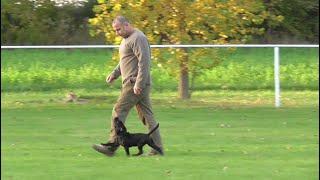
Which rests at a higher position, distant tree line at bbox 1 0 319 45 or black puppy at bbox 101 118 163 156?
black puppy at bbox 101 118 163 156

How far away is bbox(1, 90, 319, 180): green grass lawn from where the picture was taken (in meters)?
9.10

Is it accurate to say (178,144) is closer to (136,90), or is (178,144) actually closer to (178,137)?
(178,137)

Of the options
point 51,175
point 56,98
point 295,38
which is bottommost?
point 295,38

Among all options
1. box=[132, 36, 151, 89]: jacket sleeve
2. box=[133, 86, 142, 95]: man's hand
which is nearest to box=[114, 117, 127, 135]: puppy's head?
box=[133, 86, 142, 95]: man's hand

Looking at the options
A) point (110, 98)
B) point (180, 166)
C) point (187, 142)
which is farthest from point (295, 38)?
point (180, 166)

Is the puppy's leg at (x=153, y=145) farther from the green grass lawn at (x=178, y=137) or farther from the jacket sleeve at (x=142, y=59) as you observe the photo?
the jacket sleeve at (x=142, y=59)

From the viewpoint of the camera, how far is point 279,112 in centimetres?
1597

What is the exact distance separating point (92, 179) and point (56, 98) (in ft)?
34.8

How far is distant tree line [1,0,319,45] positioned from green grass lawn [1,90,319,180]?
9127mm

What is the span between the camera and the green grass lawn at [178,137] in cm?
910

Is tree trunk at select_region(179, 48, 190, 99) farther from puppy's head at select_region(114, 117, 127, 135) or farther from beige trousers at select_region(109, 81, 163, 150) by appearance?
puppy's head at select_region(114, 117, 127, 135)

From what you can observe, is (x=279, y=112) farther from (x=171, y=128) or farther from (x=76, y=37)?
(x=76, y=37)

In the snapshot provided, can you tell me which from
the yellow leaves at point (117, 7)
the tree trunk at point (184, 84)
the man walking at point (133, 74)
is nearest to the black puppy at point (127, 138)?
the man walking at point (133, 74)

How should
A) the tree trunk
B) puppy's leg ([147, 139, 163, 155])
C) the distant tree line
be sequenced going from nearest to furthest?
1. puppy's leg ([147, 139, 163, 155])
2. the tree trunk
3. the distant tree line
